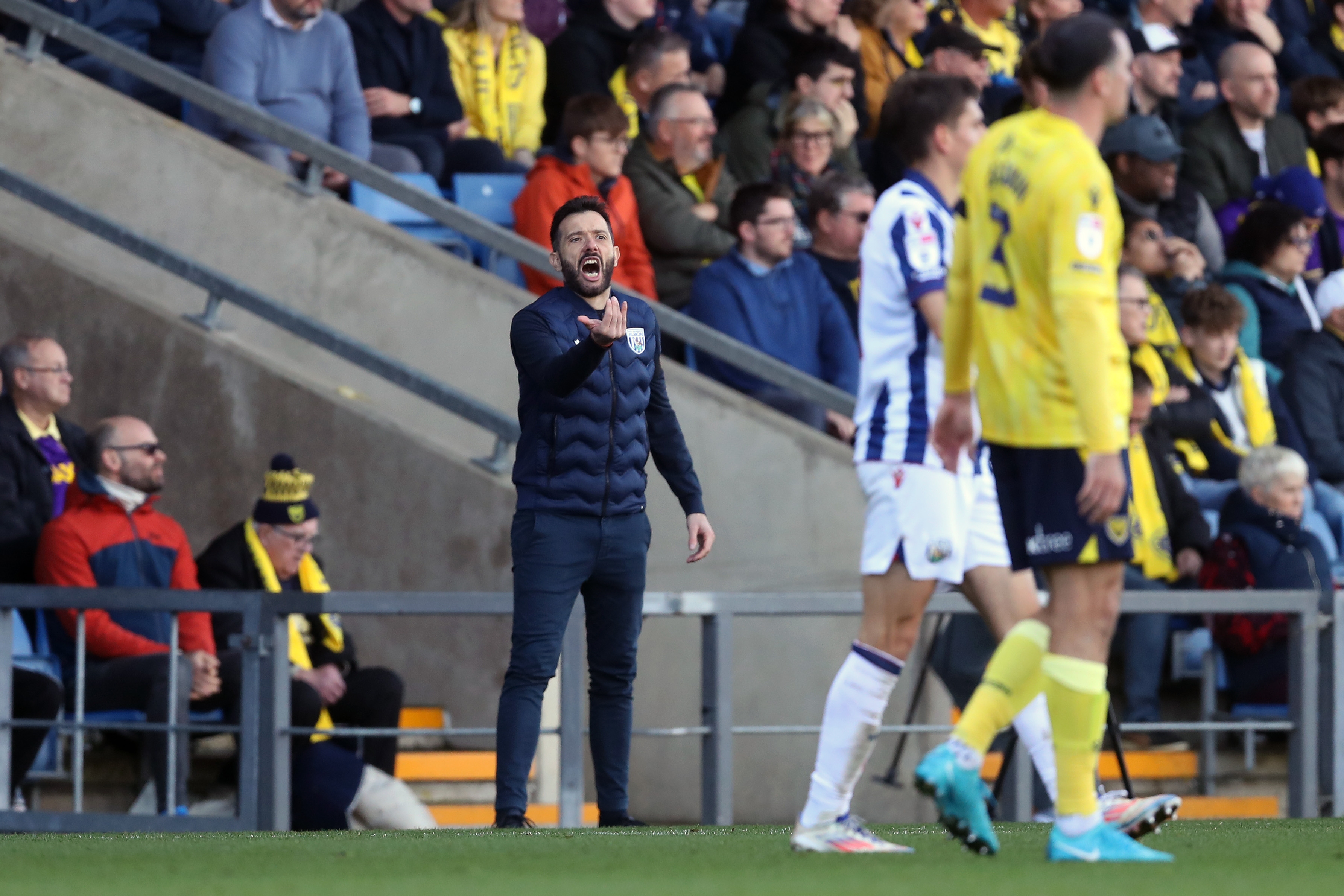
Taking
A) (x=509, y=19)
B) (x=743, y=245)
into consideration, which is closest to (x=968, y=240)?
(x=743, y=245)

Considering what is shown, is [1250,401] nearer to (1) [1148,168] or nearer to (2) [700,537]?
(1) [1148,168]

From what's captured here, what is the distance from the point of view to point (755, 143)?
1225 centimetres

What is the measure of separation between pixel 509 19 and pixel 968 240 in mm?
7194

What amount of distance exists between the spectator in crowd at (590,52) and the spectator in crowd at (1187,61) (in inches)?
143

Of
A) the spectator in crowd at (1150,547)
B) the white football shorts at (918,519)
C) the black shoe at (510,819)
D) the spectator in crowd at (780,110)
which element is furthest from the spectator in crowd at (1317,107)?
the white football shorts at (918,519)

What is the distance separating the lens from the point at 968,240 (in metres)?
5.28

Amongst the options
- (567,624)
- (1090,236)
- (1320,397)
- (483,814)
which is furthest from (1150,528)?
(1090,236)

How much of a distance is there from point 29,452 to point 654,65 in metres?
4.21

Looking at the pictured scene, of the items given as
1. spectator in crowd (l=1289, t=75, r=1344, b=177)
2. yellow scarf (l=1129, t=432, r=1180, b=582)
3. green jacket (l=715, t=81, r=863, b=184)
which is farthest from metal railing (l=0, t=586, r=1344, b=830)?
spectator in crowd (l=1289, t=75, r=1344, b=177)

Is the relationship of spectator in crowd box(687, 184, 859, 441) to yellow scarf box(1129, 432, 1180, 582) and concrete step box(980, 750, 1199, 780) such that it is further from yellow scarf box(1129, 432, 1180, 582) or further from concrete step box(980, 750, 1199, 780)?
concrete step box(980, 750, 1199, 780)

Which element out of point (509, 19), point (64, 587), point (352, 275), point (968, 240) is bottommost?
point (64, 587)

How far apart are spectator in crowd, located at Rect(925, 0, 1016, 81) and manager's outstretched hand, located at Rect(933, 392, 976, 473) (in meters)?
8.78

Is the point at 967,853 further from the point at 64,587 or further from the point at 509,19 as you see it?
the point at 509,19

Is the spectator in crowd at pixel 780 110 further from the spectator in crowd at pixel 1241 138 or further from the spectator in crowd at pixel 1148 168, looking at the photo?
the spectator in crowd at pixel 1241 138
